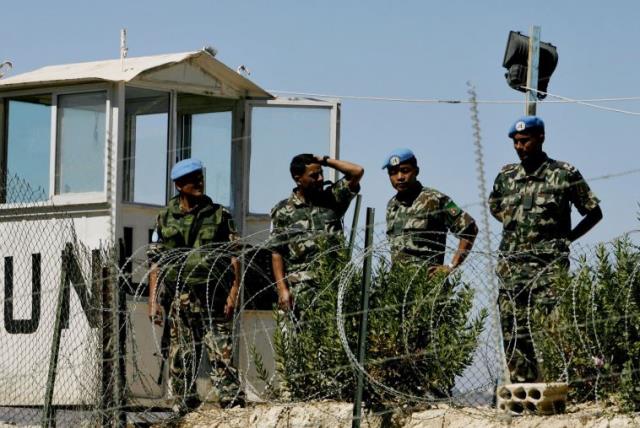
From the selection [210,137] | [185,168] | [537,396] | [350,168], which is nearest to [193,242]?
[185,168]

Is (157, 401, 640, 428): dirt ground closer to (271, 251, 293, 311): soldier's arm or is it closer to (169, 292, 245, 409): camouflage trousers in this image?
(169, 292, 245, 409): camouflage trousers

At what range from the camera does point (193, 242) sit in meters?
10.0

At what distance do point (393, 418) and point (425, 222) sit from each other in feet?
3.93

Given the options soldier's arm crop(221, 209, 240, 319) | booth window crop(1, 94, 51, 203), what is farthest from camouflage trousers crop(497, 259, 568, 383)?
booth window crop(1, 94, 51, 203)

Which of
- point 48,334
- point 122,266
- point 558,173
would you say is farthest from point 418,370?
point 48,334

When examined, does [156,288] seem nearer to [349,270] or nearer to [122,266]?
[122,266]

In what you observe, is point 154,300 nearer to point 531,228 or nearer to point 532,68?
point 531,228

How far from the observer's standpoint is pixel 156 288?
9.84m

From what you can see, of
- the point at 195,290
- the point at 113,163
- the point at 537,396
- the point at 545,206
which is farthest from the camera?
the point at 113,163

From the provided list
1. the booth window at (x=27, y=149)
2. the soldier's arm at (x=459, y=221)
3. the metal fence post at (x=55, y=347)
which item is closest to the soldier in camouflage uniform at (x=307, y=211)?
the soldier's arm at (x=459, y=221)

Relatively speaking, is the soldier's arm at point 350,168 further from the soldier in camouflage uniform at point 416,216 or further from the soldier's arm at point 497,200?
the soldier's arm at point 497,200

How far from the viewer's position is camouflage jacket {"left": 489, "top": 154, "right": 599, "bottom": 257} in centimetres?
888

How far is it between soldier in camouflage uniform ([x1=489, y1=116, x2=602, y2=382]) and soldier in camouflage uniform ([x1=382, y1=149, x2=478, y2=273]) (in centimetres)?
30

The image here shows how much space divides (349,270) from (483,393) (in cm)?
101
